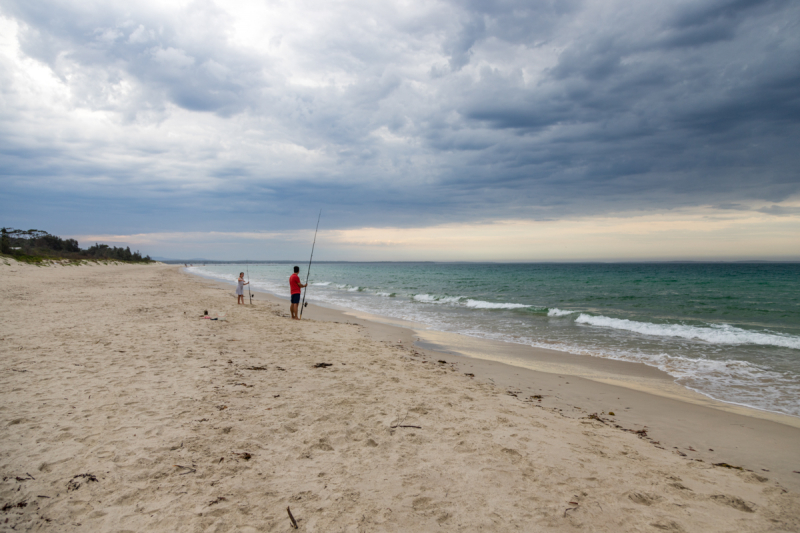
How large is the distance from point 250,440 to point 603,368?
26.8ft

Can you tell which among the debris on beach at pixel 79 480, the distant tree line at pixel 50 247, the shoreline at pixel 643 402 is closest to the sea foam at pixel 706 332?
the shoreline at pixel 643 402

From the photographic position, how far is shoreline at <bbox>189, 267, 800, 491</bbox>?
15.1 feet

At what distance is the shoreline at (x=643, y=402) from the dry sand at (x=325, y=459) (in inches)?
5.8

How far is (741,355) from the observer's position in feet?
32.9

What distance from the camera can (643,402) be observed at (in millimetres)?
6445

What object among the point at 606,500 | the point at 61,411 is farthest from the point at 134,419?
the point at 606,500

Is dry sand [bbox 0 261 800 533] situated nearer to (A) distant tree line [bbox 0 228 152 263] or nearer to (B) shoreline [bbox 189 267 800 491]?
(B) shoreline [bbox 189 267 800 491]

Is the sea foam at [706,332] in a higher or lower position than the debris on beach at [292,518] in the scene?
lower

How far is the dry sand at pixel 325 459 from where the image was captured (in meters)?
2.90

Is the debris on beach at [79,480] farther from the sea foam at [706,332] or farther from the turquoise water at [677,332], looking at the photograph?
the sea foam at [706,332]

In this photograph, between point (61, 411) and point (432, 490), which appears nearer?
point (432, 490)

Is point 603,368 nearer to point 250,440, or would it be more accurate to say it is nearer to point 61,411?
point 250,440

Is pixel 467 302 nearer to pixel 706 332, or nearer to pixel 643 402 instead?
pixel 706 332

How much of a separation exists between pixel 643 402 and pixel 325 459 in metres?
5.73
